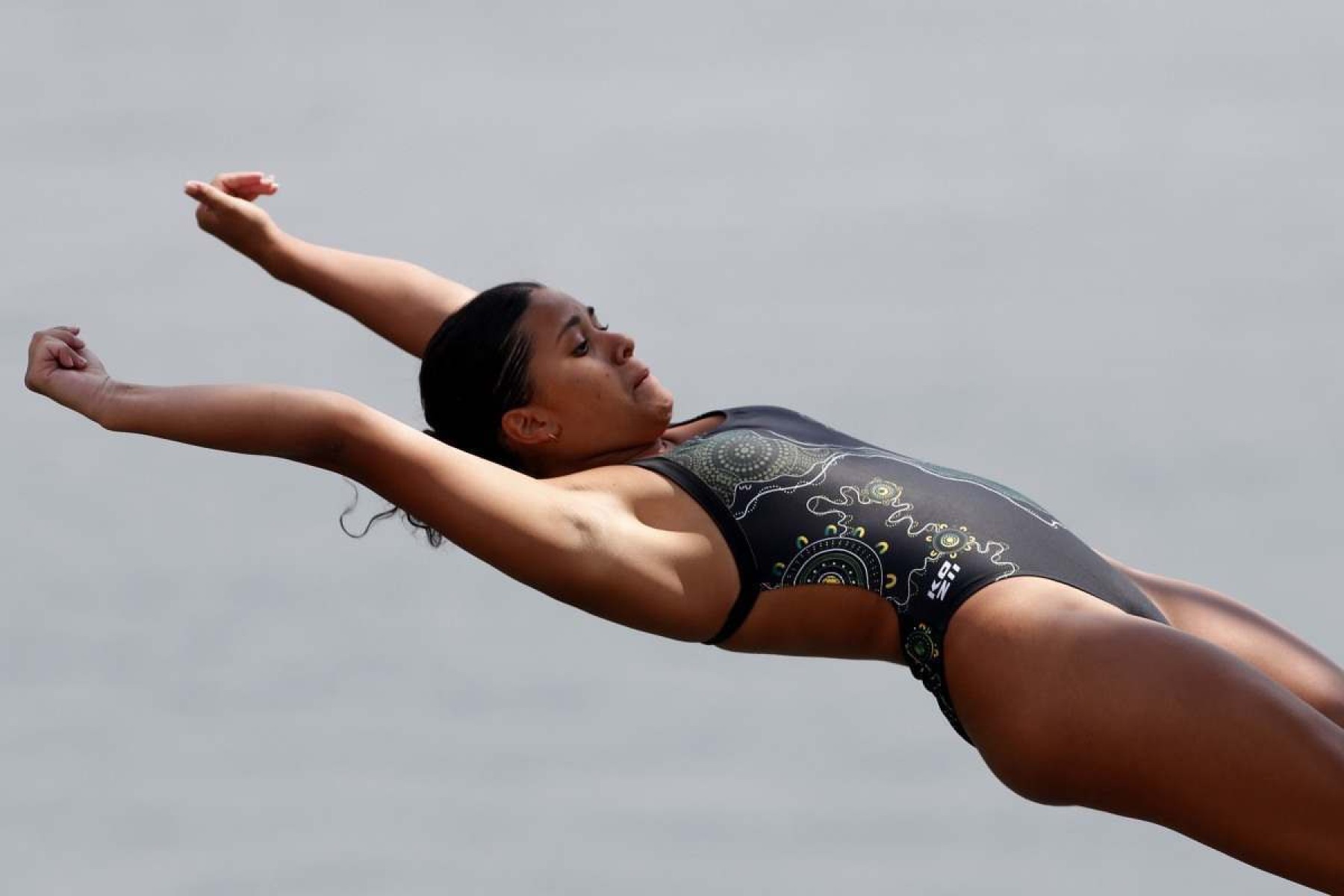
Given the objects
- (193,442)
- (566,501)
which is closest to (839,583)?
(566,501)

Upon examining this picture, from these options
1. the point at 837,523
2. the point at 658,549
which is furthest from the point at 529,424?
the point at 837,523

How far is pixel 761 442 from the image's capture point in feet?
12.6

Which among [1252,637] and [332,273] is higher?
[332,273]

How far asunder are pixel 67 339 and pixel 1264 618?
212cm

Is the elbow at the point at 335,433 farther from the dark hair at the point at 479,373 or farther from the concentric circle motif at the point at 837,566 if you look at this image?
the concentric circle motif at the point at 837,566

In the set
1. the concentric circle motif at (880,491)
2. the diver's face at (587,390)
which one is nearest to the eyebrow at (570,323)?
the diver's face at (587,390)

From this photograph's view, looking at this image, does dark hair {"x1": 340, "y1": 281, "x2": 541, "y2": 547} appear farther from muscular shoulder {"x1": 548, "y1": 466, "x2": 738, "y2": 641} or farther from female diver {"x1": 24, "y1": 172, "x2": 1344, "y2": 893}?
muscular shoulder {"x1": 548, "y1": 466, "x2": 738, "y2": 641}

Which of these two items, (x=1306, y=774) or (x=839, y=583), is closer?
(x=1306, y=774)

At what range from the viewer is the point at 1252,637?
395cm

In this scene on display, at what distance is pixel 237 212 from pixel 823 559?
4.70 feet

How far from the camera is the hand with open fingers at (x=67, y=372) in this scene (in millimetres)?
3533

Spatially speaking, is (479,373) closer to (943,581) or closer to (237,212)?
(237,212)

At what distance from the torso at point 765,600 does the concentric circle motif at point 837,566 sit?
0.04ft

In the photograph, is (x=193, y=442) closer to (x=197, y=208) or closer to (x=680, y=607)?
(x=680, y=607)
